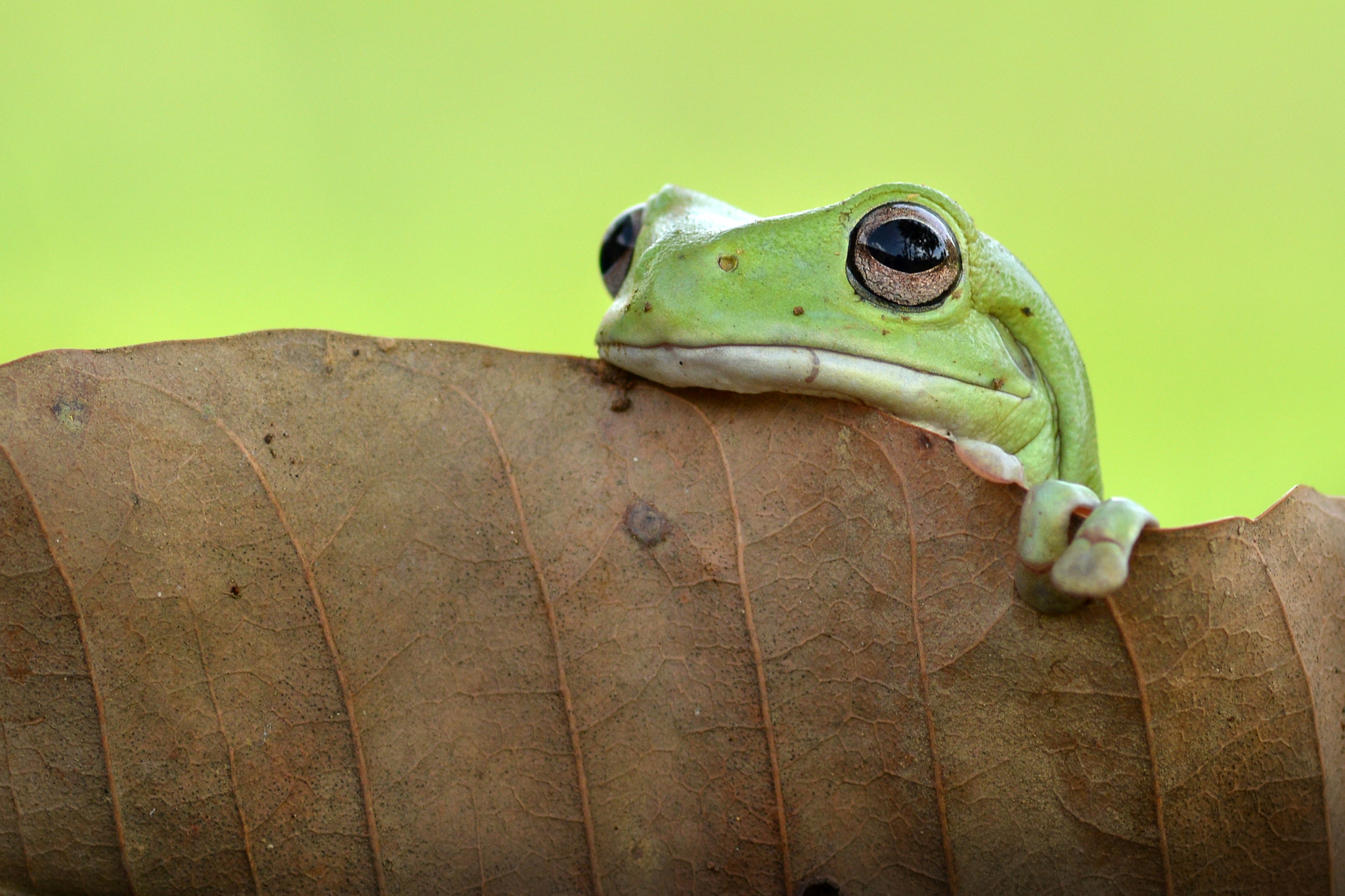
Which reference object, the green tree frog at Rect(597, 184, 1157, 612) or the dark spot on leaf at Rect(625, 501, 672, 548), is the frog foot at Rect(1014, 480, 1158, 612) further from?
the dark spot on leaf at Rect(625, 501, 672, 548)

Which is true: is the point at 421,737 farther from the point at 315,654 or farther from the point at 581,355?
the point at 581,355

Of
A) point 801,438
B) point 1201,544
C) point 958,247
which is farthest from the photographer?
point 958,247

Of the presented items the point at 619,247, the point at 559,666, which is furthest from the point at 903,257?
the point at 559,666

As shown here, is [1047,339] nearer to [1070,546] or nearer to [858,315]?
[858,315]

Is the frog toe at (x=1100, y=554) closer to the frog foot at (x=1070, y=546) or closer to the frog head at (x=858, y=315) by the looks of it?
the frog foot at (x=1070, y=546)

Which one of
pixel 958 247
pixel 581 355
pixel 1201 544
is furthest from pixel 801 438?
pixel 958 247

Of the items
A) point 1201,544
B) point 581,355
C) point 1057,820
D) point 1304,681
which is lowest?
point 1057,820
